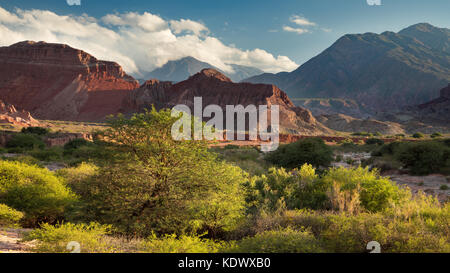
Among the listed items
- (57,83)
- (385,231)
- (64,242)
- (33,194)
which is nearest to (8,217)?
(33,194)

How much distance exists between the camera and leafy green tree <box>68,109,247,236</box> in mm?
8055

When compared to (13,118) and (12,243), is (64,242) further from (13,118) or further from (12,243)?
(13,118)

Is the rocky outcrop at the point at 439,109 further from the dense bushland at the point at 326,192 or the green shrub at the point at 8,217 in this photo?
the green shrub at the point at 8,217

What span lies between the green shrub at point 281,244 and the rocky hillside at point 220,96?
7267 cm

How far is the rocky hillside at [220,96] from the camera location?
8276 cm

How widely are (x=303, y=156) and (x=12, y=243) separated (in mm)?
22560

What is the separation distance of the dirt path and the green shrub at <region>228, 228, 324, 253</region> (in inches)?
174

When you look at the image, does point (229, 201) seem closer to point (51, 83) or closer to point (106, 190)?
point (106, 190)

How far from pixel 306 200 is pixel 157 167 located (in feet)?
21.8

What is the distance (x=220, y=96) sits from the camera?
91.8 metres

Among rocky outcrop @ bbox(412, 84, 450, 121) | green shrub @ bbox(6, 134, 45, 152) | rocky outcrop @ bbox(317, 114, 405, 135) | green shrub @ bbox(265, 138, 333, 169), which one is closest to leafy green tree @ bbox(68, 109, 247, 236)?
green shrub @ bbox(265, 138, 333, 169)

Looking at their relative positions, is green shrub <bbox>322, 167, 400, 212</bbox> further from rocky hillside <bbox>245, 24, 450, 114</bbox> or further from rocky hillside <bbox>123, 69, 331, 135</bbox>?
rocky hillside <bbox>245, 24, 450, 114</bbox>
